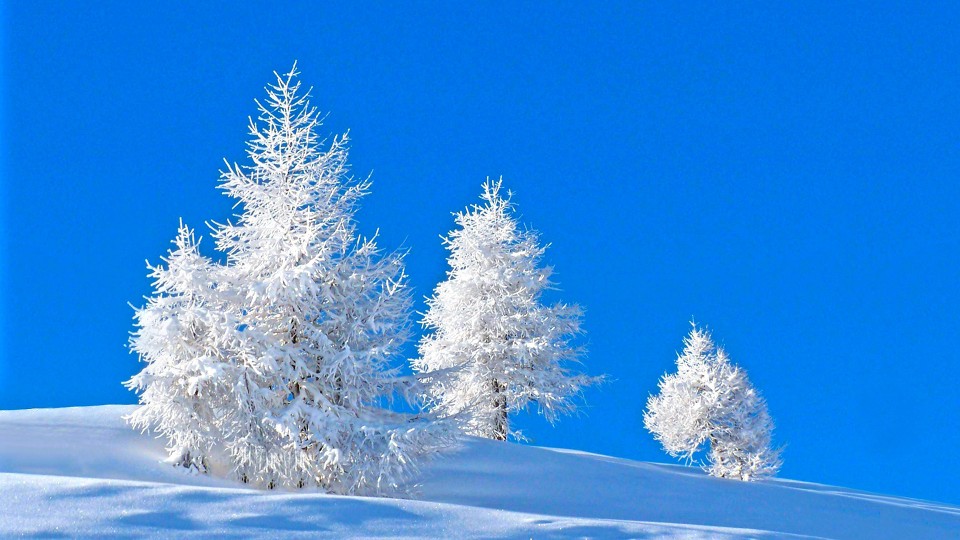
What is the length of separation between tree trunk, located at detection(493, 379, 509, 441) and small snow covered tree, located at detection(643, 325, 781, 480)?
648 centimetres

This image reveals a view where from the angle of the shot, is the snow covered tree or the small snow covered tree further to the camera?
the small snow covered tree

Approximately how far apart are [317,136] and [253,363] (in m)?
5.00

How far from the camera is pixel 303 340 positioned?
15.7 meters

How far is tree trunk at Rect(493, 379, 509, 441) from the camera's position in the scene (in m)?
28.0

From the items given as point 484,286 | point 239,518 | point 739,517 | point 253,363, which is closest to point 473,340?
point 484,286

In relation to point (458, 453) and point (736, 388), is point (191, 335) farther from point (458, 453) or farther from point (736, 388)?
point (736, 388)

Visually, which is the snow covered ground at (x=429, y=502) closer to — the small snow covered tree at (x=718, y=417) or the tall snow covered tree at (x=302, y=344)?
the tall snow covered tree at (x=302, y=344)

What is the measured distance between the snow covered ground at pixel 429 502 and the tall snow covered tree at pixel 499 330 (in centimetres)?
667

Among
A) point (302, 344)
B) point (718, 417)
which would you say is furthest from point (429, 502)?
point (718, 417)

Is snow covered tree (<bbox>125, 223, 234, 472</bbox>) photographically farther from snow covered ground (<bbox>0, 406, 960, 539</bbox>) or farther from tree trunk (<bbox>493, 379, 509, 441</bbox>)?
tree trunk (<bbox>493, 379, 509, 441</bbox>)

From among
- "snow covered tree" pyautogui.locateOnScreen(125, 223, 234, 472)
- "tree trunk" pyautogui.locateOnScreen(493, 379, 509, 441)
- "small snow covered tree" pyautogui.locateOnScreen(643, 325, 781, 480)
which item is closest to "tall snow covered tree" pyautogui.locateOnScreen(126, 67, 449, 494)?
"snow covered tree" pyautogui.locateOnScreen(125, 223, 234, 472)

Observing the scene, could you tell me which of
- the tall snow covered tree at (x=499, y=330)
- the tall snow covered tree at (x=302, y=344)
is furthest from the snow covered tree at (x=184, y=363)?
the tall snow covered tree at (x=499, y=330)

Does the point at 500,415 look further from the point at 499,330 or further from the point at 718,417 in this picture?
the point at 718,417

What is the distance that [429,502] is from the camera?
11516 millimetres
